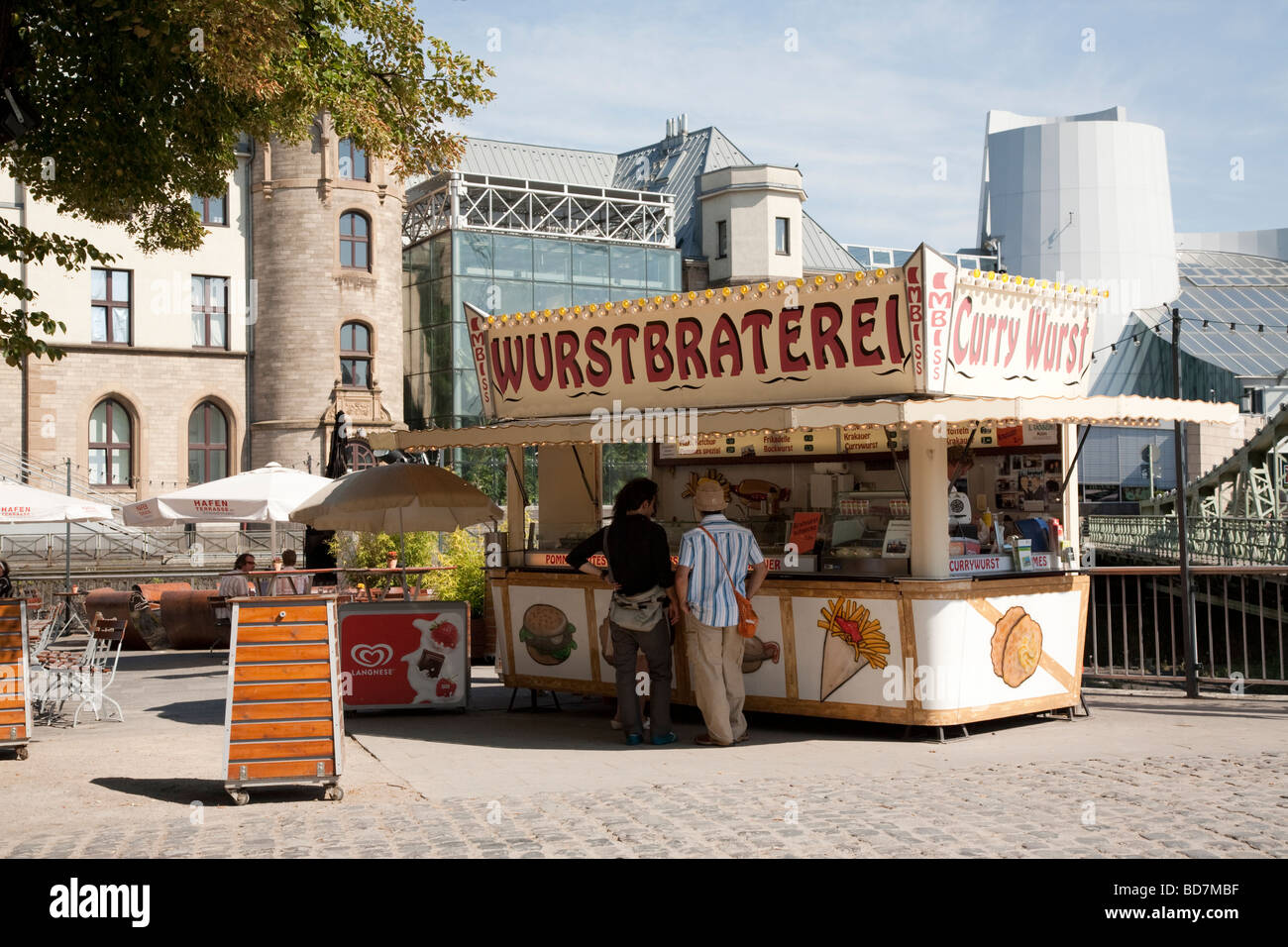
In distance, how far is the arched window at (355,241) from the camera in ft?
141

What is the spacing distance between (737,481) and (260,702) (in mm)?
6954

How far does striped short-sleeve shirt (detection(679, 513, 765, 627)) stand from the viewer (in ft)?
31.9

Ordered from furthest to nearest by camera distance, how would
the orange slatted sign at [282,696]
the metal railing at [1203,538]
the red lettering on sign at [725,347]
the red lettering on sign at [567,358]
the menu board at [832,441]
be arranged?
the metal railing at [1203,538], the red lettering on sign at [567,358], the menu board at [832,441], the red lettering on sign at [725,347], the orange slatted sign at [282,696]

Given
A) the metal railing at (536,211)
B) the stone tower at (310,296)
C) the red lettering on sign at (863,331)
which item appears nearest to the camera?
the red lettering on sign at (863,331)

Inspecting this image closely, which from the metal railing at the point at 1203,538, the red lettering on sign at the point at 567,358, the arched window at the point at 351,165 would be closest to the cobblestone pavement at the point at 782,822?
the red lettering on sign at the point at 567,358

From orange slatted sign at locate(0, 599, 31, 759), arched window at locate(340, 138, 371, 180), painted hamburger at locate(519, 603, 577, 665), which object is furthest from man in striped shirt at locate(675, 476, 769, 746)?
arched window at locate(340, 138, 371, 180)

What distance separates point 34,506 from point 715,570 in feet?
34.2

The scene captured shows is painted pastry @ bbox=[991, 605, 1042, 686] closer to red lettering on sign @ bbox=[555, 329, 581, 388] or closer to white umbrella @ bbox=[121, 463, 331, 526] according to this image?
red lettering on sign @ bbox=[555, 329, 581, 388]

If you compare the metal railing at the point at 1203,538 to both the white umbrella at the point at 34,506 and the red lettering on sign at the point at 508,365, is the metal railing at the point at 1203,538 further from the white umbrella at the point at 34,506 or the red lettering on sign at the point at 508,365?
the white umbrella at the point at 34,506

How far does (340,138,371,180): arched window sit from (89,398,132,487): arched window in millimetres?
10276
